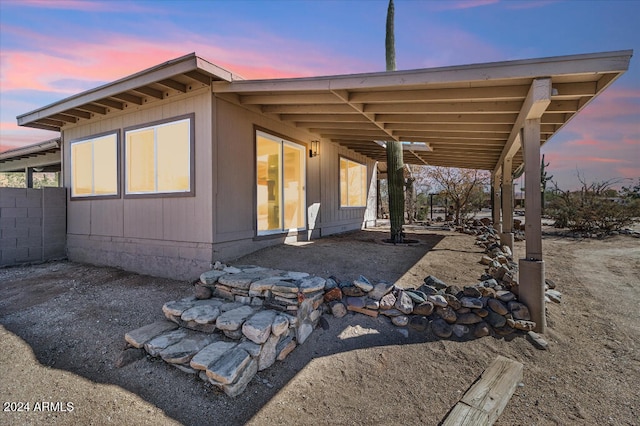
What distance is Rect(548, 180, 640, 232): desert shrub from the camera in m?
10.1

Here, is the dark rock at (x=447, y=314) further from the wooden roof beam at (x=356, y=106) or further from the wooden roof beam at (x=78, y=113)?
the wooden roof beam at (x=78, y=113)

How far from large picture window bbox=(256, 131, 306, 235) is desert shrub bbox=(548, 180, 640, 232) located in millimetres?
10273

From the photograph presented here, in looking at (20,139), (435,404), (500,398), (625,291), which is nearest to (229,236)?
(435,404)

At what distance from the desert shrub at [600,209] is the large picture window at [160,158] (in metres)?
12.5

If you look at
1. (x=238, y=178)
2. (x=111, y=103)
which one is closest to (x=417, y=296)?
(x=238, y=178)

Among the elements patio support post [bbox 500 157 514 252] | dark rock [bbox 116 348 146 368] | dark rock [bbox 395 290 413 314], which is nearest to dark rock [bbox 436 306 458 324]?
dark rock [bbox 395 290 413 314]

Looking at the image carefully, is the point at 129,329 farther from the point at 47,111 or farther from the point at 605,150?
the point at 605,150

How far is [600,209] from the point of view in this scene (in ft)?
33.2

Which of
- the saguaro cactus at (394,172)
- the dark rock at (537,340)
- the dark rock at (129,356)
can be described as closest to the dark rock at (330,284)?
the dark rock at (129,356)

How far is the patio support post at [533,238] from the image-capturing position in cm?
318

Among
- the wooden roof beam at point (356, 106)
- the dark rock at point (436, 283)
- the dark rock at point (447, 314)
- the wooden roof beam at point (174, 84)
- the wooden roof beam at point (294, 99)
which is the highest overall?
the wooden roof beam at point (174, 84)

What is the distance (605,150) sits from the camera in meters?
10.2

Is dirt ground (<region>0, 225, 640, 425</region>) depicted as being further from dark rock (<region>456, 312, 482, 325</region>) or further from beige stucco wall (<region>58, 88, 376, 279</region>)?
beige stucco wall (<region>58, 88, 376, 279</region>)

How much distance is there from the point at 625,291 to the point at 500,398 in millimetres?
4122
